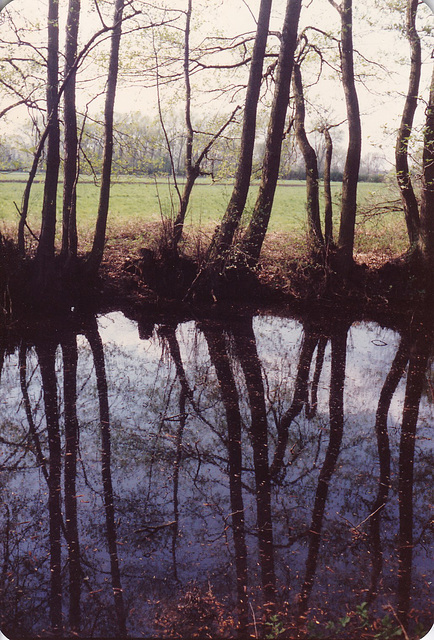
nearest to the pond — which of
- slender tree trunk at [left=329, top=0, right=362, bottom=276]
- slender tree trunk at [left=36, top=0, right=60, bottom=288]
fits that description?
slender tree trunk at [left=36, top=0, right=60, bottom=288]

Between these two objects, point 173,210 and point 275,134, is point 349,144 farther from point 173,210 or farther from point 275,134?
point 173,210

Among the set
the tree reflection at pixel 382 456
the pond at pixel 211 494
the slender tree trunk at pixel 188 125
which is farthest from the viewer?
the slender tree trunk at pixel 188 125

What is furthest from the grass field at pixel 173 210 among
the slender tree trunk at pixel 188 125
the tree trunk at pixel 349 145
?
the slender tree trunk at pixel 188 125

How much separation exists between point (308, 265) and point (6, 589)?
1008 cm

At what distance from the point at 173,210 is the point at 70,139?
2560 mm

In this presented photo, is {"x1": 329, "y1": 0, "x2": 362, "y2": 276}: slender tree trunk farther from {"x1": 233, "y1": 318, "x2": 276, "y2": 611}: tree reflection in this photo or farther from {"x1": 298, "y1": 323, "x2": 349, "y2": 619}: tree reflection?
{"x1": 233, "y1": 318, "x2": 276, "y2": 611}: tree reflection

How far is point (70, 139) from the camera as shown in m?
10.7

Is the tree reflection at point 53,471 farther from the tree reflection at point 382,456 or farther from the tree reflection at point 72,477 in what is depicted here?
the tree reflection at point 382,456

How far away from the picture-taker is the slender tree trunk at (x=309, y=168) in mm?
12227

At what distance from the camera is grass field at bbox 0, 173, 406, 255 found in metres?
13.1

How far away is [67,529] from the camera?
160 inches

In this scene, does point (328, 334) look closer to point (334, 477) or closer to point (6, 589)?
point (334, 477)

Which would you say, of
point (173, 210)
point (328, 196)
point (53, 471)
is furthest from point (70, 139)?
point (53, 471)

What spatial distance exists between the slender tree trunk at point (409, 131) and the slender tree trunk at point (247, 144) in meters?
3.50
